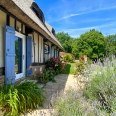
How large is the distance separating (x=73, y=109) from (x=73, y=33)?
169 ft

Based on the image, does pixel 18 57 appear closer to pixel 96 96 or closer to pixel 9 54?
pixel 9 54

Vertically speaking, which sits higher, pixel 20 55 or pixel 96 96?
pixel 20 55

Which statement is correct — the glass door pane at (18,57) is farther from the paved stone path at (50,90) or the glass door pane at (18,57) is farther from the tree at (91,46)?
the tree at (91,46)

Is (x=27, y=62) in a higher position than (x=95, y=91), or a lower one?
higher

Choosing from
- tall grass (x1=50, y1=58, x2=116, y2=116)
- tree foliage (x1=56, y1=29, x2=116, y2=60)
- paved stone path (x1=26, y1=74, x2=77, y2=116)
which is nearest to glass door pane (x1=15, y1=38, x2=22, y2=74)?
paved stone path (x1=26, y1=74, x2=77, y2=116)

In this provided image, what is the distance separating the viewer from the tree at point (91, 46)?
31.2 meters

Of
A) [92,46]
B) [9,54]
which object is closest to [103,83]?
[9,54]

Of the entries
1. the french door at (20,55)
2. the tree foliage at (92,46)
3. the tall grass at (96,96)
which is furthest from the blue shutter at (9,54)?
A: the tree foliage at (92,46)

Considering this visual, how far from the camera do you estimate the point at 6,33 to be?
3648 mm

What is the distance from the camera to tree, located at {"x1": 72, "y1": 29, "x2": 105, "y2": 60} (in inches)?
1230

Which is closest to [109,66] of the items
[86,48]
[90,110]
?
[90,110]

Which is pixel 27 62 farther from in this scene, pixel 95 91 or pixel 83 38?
pixel 83 38

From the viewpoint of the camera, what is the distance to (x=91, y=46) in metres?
32.2

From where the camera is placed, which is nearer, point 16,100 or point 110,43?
point 16,100
